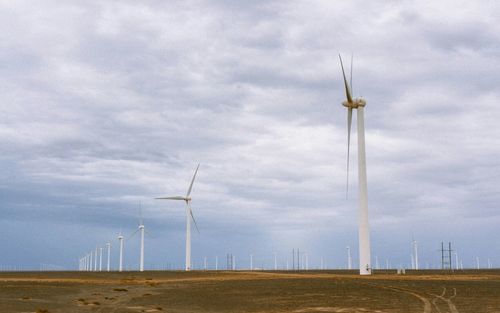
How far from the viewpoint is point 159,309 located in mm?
38375

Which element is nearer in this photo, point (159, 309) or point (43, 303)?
point (159, 309)

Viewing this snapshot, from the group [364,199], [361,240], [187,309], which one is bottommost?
[187,309]

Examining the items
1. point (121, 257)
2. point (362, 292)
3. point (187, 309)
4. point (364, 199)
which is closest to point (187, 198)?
point (121, 257)

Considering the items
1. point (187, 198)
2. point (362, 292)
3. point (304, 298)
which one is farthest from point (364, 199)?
point (187, 198)

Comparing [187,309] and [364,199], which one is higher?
[364,199]

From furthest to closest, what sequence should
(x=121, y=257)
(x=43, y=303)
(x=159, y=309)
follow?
(x=121, y=257) → (x=43, y=303) → (x=159, y=309)

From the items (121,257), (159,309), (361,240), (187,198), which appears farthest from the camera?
(121,257)

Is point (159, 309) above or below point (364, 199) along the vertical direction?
below

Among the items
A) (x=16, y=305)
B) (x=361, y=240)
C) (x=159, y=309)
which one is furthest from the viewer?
(x=361, y=240)

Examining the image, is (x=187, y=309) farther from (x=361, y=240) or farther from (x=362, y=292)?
(x=361, y=240)

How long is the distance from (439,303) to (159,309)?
17356 millimetres

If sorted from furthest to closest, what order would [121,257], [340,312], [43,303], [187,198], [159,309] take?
[121,257]
[187,198]
[43,303]
[159,309]
[340,312]

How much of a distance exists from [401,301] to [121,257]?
15605 centimetres

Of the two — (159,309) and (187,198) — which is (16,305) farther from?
(187,198)
